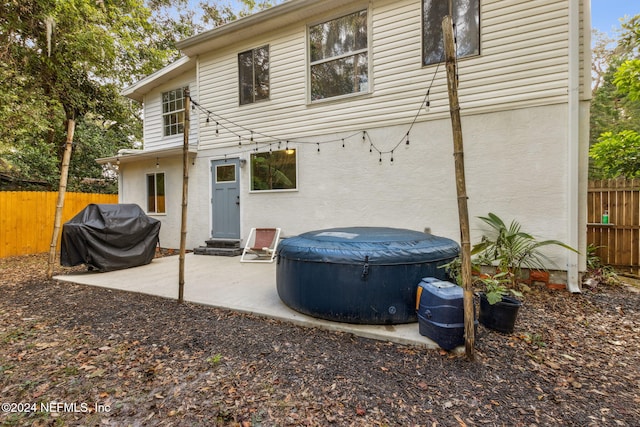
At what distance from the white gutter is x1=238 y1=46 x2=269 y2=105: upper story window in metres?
5.52

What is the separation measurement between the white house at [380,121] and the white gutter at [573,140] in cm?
2

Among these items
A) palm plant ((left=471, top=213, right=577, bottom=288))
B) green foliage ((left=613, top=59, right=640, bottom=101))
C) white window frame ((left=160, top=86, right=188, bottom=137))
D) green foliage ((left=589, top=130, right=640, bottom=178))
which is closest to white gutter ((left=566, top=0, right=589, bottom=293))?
palm plant ((left=471, top=213, right=577, bottom=288))

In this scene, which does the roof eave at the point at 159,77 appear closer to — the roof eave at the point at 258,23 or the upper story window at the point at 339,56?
the roof eave at the point at 258,23

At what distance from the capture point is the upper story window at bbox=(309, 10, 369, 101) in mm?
5766

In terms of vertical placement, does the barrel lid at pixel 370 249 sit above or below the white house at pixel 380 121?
below

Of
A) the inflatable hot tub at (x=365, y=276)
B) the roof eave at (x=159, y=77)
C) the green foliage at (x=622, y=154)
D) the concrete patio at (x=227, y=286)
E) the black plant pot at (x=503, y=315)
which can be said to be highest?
the roof eave at (x=159, y=77)

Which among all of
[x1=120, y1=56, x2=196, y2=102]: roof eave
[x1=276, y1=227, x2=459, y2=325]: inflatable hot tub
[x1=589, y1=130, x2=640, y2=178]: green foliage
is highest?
[x1=120, y1=56, x2=196, y2=102]: roof eave

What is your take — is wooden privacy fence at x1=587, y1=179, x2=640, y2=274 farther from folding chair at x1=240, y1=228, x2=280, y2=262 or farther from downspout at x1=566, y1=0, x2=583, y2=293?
folding chair at x1=240, y1=228, x2=280, y2=262

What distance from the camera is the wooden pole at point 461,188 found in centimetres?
225

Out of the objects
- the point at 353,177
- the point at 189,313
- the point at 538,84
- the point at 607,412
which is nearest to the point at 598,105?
the point at 538,84

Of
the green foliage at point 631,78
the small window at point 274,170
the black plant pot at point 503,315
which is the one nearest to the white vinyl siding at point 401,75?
the small window at point 274,170

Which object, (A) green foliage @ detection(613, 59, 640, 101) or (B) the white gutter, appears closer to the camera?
(B) the white gutter

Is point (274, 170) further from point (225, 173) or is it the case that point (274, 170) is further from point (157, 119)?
point (157, 119)

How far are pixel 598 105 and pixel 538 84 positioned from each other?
14785 millimetres
